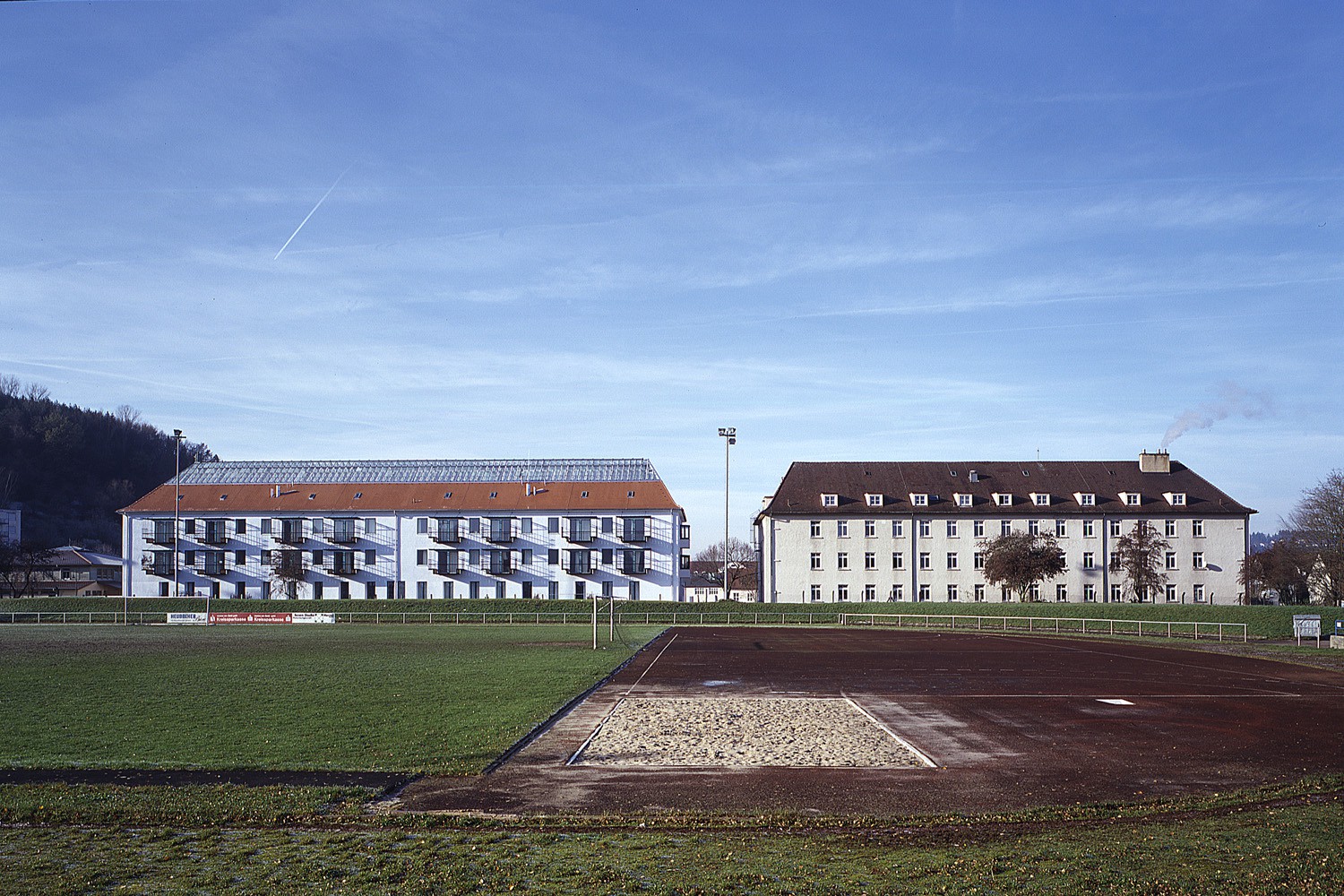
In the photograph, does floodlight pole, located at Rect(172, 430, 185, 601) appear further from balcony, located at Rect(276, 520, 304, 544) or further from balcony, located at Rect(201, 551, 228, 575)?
balcony, located at Rect(276, 520, 304, 544)

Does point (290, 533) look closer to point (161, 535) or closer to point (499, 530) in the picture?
point (161, 535)

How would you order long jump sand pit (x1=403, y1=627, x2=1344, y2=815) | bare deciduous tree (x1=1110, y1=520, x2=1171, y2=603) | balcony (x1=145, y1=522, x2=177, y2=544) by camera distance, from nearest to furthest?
long jump sand pit (x1=403, y1=627, x2=1344, y2=815)
bare deciduous tree (x1=1110, y1=520, x2=1171, y2=603)
balcony (x1=145, y1=522, x2=177, y2=544)

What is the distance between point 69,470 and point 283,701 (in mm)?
150259

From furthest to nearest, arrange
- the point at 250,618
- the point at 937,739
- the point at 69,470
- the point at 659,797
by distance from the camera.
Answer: the point at 69,470 < the point at 250,618 < the point at 937,739 < the point at 659,797

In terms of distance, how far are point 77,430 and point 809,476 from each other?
375ft

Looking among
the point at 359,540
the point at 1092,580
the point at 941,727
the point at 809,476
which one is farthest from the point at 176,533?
the point at 941,727

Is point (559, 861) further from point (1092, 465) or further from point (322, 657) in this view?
point (1092, 465)

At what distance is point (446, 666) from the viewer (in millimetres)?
33500

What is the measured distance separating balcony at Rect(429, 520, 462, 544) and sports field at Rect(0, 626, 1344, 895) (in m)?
57.0

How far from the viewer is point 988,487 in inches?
3317

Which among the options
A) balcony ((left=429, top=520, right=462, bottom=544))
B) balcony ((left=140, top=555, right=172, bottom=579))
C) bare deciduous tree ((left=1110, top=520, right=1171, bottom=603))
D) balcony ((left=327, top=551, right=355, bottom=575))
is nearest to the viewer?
bare deciduous tree ((left=1110, top=520, right=1171, bottom=603))

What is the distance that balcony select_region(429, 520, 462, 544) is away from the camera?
88.3 meters

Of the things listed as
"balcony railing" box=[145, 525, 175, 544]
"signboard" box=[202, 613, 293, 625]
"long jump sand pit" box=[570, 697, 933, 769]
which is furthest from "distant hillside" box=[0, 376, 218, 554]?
"long jump sand pit" box=[570, 697, 933, 769]

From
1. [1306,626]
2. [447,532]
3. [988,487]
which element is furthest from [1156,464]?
[447,532]
